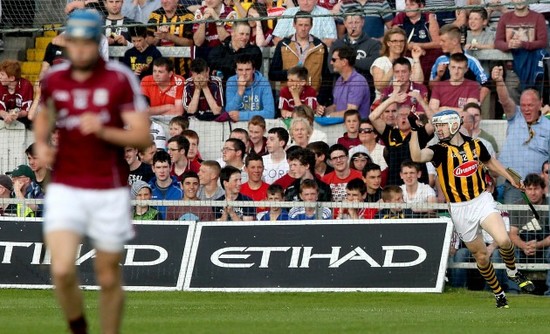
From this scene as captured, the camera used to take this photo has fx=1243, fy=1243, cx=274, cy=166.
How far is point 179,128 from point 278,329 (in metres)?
7.90

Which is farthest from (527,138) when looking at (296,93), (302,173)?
(296,93)

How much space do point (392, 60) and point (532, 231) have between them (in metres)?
3.87

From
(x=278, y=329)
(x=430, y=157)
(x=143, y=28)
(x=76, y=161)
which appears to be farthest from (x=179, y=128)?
(x=76, y=161)

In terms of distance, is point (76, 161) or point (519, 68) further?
point (519, 68)

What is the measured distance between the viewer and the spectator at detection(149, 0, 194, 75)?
20.4 metres

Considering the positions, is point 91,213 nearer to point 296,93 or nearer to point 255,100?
point 296,93

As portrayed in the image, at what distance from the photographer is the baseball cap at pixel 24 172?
58.5ft

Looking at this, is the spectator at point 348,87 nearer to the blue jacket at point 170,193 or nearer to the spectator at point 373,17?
the spectator at point 373,17

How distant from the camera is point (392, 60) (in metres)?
18.9

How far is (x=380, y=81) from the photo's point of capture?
736 inches

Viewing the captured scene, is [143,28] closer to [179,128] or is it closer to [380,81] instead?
[179,128]

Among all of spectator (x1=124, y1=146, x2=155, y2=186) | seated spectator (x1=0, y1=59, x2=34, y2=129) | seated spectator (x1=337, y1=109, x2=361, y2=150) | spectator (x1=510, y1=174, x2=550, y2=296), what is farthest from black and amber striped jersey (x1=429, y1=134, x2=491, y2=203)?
seated spectator (x1=0, y1=59, x2=34, y2=129)

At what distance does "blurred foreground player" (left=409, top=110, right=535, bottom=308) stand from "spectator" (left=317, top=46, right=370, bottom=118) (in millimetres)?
3687

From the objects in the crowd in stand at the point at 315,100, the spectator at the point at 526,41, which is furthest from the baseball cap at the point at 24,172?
the spectator at the point at 526,41
